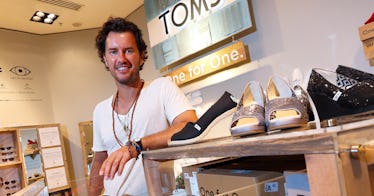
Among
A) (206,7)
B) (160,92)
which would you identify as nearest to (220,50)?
(206,7)

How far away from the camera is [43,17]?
15.3 feet

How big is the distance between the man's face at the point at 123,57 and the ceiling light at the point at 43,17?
3.65 meters

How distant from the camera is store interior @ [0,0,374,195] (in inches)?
91.1

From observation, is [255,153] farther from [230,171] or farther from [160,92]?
[160,92]

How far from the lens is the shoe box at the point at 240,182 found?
65 centimetres

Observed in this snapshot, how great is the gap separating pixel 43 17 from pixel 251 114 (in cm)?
475

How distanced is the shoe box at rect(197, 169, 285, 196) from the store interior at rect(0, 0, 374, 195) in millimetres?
1806

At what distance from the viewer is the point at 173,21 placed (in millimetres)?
3568

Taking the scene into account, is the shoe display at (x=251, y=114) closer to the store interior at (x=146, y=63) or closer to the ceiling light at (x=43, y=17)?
the store interior at (x=146, y=63)

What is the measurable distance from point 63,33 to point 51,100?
1.13 m

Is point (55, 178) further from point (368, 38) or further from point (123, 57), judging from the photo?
point (368, 38)

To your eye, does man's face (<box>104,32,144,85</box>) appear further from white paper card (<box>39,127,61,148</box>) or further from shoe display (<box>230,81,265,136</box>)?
white paper card (<box>39,127,61,148</box>)

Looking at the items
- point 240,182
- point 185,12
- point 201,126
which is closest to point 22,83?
point 185,12

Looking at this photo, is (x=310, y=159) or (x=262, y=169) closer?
(x=310, y=159)
